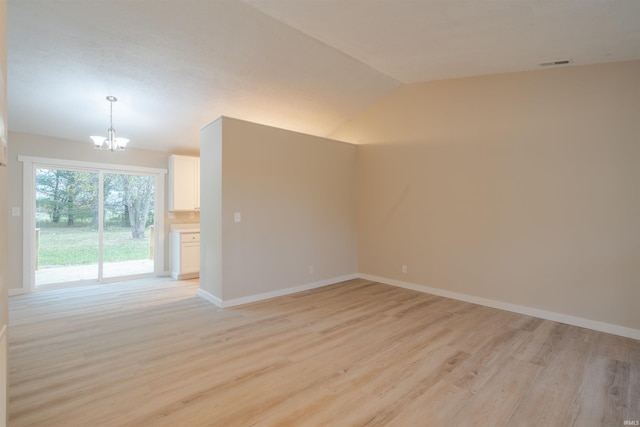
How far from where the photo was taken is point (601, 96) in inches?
141

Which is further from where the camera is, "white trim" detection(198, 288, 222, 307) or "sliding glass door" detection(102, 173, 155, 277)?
"sliding glass door" detection(102, 173, 155, 277)

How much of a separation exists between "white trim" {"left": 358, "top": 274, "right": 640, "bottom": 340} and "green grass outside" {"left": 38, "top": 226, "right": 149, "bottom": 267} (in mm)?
4808

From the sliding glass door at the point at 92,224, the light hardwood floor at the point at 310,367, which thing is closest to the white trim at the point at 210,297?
the light hardwood floor at the point at 310,367

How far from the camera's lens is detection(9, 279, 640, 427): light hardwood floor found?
2109 mm

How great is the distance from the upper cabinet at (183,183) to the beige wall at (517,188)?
11.4ft

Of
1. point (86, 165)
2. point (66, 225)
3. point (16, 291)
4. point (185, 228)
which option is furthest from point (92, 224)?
point (185, 228)

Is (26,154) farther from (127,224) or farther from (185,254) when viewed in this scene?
(185,254)

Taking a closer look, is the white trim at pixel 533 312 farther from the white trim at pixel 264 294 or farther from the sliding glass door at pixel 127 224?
the sliding glass door at pixel 127 224

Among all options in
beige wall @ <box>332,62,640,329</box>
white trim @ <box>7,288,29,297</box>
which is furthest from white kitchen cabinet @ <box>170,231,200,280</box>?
beige wall @ <box>332,62,640,329</box>

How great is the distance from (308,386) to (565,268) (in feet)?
11.3

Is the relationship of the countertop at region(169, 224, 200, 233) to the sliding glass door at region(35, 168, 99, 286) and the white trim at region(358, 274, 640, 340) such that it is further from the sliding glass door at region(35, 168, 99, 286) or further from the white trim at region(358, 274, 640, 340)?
the white trim at region(358, 274, 640, 340)

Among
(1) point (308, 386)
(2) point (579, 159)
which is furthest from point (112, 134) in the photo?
(2) point (579, 159)

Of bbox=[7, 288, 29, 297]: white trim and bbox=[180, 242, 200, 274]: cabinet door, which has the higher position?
bbox=[180, 242, 200, 274]: cabinet door

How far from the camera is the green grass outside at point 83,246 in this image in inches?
204
